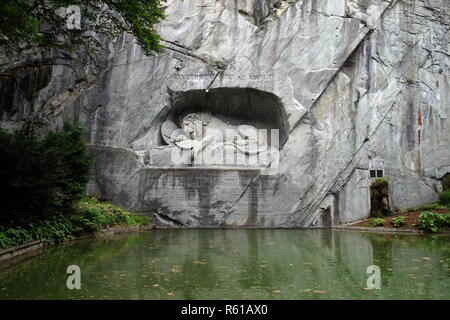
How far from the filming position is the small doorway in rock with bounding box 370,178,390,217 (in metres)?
12.8

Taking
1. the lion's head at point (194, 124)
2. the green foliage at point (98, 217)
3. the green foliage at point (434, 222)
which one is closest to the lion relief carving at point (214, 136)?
the lion's head at point (194, 124)

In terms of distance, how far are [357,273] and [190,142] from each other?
32.7 feet

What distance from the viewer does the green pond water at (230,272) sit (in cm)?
389

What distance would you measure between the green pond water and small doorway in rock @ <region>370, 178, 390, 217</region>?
5191mm

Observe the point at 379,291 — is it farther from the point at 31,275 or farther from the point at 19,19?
the point at 19,19

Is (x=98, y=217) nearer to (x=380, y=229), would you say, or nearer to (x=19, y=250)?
(x=19, y=250)

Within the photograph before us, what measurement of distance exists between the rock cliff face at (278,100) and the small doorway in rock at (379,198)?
22cm

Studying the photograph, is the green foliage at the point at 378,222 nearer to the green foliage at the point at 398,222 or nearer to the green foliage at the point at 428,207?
the green foliage at the point at 398,222

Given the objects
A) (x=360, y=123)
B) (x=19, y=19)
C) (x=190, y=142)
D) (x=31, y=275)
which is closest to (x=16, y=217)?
(x=31, y=275)

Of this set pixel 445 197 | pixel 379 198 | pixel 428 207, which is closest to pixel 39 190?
pixel 379 198

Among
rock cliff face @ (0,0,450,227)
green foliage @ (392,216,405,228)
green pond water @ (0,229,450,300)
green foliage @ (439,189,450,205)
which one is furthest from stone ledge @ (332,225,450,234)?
green pond water @ (0,229,450,300)

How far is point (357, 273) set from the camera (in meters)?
4.89

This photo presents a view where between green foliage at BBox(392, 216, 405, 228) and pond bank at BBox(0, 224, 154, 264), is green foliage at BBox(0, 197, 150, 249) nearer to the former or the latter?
pond bank at BBox(0, 224, 154, 264)

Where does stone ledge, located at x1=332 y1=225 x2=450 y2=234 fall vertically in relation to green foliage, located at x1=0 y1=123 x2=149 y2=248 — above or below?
below
